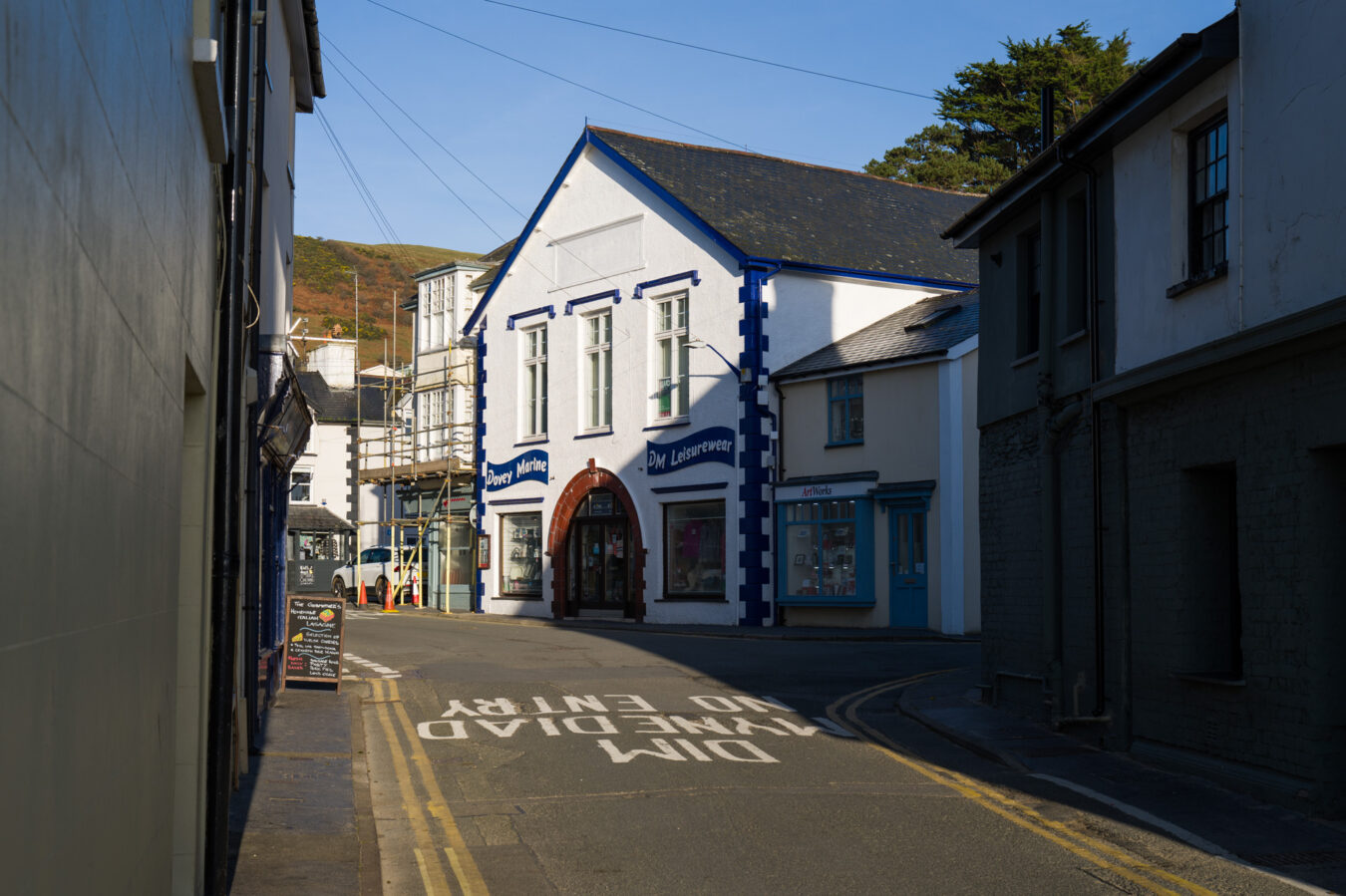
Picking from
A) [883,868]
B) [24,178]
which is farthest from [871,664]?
[24,178]

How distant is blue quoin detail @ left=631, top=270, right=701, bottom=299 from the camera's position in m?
32.8

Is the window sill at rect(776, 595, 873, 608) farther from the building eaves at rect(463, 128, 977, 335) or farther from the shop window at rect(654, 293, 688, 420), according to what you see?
the building eaves at rect(463, 128, 977, 335)

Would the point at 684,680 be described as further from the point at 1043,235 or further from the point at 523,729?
the point at 1043,235

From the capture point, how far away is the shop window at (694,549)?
32250mm

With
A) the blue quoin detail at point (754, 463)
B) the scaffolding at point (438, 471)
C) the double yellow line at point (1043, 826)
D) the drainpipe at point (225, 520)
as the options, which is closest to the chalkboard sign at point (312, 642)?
the double yellow line at point (1043, 826)

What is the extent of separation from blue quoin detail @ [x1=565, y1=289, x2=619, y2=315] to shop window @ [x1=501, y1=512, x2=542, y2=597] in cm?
580

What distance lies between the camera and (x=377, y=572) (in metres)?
44.2

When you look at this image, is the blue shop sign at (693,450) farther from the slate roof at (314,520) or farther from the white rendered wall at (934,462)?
the slate roof at (314,520)

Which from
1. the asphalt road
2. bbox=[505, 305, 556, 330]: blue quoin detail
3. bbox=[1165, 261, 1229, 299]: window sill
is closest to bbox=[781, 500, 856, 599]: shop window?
bbox=[505, 305, 556, 330]: blue quoin detail

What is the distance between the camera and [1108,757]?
12.1 meters

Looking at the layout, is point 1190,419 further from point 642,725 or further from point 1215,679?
point 642,725

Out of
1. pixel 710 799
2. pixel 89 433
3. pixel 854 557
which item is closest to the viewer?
pixel 89 433

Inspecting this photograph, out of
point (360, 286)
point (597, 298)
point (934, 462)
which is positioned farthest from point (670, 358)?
point (360, 286)

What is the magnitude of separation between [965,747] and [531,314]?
26961 millimetres
